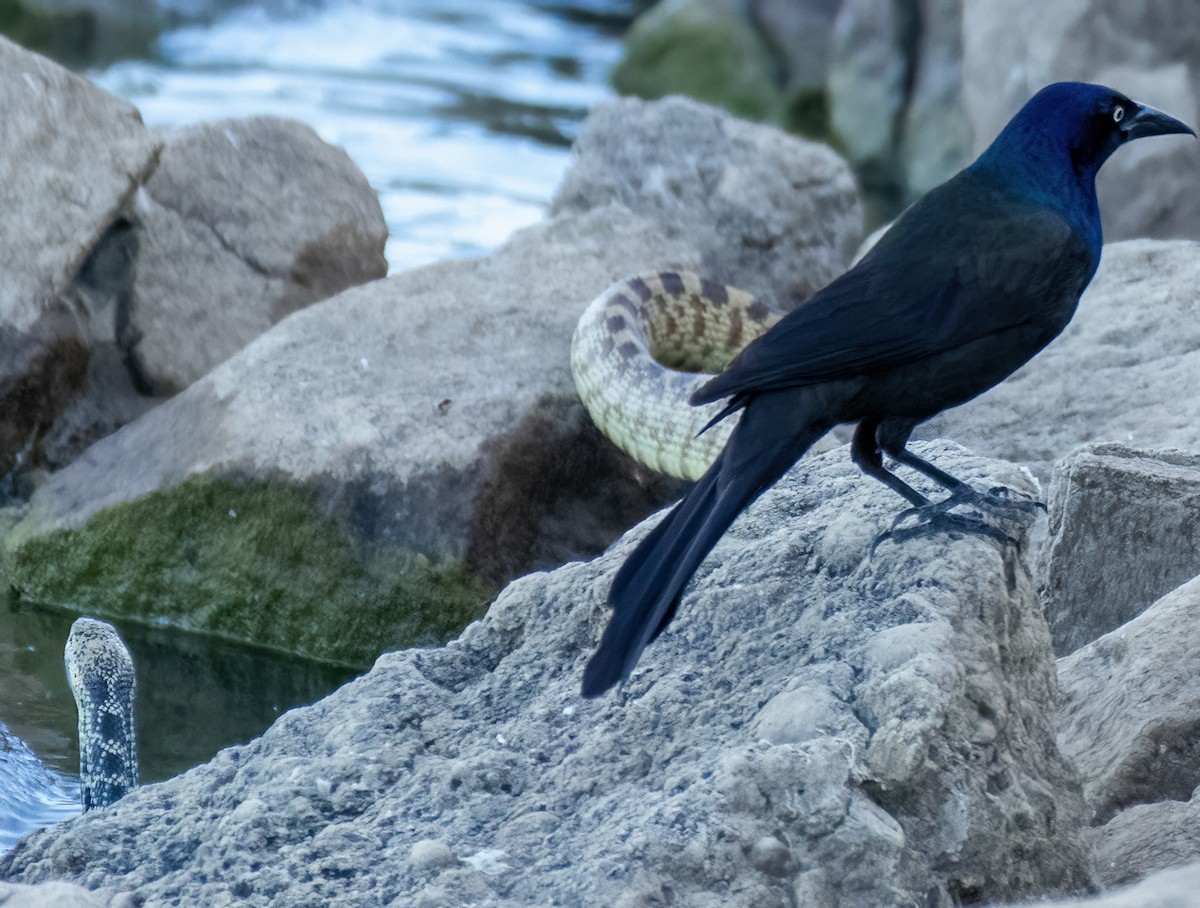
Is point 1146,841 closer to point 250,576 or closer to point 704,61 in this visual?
point 250,576

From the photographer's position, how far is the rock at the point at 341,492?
4.75m

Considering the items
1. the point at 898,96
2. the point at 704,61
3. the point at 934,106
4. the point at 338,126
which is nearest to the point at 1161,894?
the point at 934,106

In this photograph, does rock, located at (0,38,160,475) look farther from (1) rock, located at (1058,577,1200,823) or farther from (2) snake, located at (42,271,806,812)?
(1) rock, located at (1058,577,1200,823)

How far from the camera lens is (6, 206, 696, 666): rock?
4.75 meters

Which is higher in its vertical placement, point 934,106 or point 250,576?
point 934,106

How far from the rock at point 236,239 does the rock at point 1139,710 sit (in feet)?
12.2

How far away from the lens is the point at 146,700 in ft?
14.6

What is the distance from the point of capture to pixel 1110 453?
12.4 ft

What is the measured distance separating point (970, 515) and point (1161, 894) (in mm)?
971

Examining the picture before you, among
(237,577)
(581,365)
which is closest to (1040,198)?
(581,365)

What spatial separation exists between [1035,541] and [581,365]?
5.36ft

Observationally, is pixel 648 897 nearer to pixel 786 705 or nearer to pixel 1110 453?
pixel 786 705

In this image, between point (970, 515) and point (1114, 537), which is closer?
point (970, 515)

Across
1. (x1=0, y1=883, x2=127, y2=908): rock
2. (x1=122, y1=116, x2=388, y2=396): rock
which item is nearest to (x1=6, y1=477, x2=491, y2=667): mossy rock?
(x1=122, y1=116, x2=388, y2=396): rock
